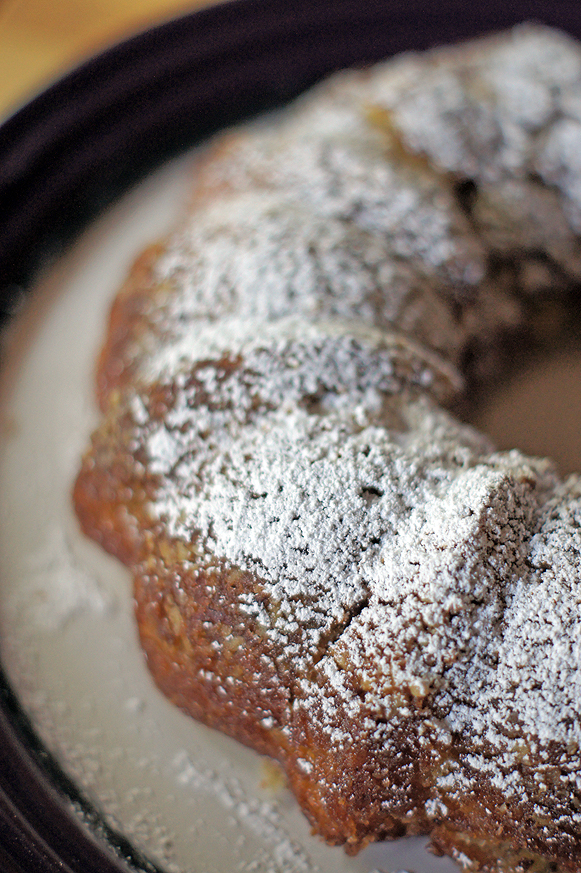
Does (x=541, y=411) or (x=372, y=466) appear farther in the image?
(x=541, y=411)

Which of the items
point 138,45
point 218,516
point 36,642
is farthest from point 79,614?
point 138,45

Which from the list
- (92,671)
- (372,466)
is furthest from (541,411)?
(92,671)

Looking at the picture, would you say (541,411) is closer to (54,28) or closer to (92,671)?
(92,671)

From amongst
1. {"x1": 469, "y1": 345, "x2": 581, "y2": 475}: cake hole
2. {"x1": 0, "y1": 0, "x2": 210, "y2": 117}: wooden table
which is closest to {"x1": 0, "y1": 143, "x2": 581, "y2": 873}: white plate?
{"x1": 469, "y1": 345, "x2": 581, "y2": 475}: cake hole

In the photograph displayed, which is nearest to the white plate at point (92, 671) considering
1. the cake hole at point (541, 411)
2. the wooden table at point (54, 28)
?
the cake hole at point (541, 411)

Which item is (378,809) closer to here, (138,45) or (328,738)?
(328,738)

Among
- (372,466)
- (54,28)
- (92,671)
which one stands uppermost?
(54,28)
